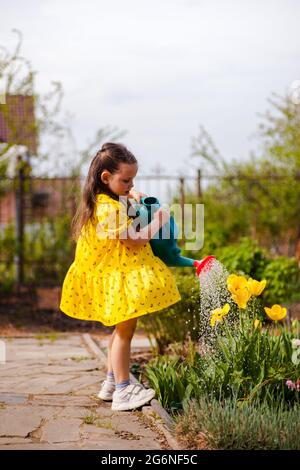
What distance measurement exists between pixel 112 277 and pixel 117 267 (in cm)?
7

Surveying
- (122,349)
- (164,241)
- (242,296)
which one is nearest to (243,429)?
(242,296)

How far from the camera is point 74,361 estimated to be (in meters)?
5.98

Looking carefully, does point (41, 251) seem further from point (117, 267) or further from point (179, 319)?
point (117, 267)

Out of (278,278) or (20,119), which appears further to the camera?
(20,119)

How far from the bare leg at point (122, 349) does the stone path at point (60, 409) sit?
0.23 metres

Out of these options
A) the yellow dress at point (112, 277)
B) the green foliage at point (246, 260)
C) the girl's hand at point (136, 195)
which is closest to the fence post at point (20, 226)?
the green foliage at point (246, 260)

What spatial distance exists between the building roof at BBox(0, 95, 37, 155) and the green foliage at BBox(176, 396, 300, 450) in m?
6.70

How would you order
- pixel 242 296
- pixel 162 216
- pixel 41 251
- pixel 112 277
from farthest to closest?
pixel 41 251
pixel 112 277
pixel 162 216
pixel 242 296

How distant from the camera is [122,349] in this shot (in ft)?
14.0

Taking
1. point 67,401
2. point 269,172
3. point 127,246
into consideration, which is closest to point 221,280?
point 127,246

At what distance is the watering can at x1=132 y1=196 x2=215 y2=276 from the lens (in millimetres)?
4309

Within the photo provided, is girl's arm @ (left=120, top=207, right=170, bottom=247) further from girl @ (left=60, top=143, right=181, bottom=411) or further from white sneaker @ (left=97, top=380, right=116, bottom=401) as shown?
white sneaker @ (left=97, top=380, right=116, bottom=401)
